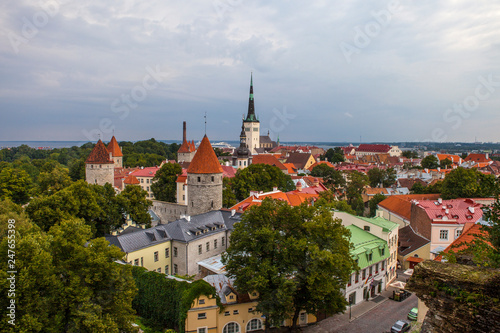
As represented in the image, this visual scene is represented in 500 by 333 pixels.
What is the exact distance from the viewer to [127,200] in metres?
32.5

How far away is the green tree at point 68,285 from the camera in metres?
12.6

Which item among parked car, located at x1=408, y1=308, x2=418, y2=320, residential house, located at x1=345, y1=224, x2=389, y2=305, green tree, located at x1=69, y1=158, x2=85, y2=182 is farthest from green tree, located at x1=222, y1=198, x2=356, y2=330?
green tree, located at x1=69, y1=158, x2=85, y2=182

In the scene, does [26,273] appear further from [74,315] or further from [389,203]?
[389,203]

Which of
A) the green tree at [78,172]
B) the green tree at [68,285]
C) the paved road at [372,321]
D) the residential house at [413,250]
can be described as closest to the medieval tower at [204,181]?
the paved road at [372,321]

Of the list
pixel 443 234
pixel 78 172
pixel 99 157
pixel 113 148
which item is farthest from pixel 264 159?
pixel 443 234

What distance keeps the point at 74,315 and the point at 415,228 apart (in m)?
31.0

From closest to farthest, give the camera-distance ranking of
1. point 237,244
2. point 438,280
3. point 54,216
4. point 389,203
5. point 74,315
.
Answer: point 438,280
point 74,315
point 237,244
point 54,216
point 389,203

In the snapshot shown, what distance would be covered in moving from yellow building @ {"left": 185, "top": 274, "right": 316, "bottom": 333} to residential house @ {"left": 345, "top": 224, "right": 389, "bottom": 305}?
573 centimetres

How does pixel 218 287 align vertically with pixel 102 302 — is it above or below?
below

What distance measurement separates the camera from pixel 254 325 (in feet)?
63.9

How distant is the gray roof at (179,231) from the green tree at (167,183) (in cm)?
1782

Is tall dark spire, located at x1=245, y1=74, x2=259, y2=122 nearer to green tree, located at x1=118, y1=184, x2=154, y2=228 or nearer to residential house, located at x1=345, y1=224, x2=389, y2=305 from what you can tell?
green tree, located at x1=118, y1=184, x2=154, y2=228

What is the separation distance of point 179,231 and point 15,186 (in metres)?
27.3

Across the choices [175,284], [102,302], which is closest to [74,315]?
[102,302]
